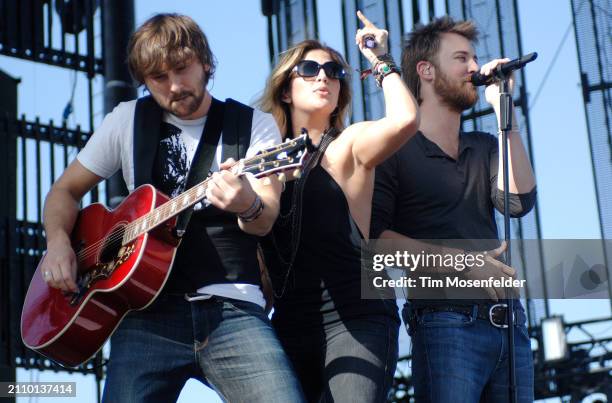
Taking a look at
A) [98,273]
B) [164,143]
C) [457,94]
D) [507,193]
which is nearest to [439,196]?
[507,193]

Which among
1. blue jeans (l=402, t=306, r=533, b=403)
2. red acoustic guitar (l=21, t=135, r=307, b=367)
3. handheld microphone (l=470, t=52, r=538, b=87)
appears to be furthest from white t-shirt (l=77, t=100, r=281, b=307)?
handheld microphone (l=470, t=52, r=538, b=87)

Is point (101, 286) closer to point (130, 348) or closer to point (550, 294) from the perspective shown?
point (130, 348)

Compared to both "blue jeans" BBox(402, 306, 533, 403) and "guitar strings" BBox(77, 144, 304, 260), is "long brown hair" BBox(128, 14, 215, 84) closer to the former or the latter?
"guitar strings" BBox(77, 144, 304, 260)

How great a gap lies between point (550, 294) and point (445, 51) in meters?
3.26

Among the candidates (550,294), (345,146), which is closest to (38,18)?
(550,294)

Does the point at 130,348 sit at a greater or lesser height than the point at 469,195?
lesser

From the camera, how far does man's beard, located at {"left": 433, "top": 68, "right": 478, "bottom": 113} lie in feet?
14.4

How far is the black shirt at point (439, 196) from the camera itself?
161 inches

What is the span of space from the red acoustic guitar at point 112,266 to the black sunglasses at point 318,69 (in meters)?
0.90

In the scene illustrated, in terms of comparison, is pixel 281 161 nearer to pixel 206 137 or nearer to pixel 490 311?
pixel 206 137

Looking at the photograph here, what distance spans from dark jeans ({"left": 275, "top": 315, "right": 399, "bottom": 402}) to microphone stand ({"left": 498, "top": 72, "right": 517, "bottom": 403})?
1.21 ft

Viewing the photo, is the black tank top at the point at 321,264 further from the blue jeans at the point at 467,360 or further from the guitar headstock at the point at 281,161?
the guitar headstock at the point at 281,161

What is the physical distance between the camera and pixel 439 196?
4.13 m

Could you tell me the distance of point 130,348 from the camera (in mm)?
3465
